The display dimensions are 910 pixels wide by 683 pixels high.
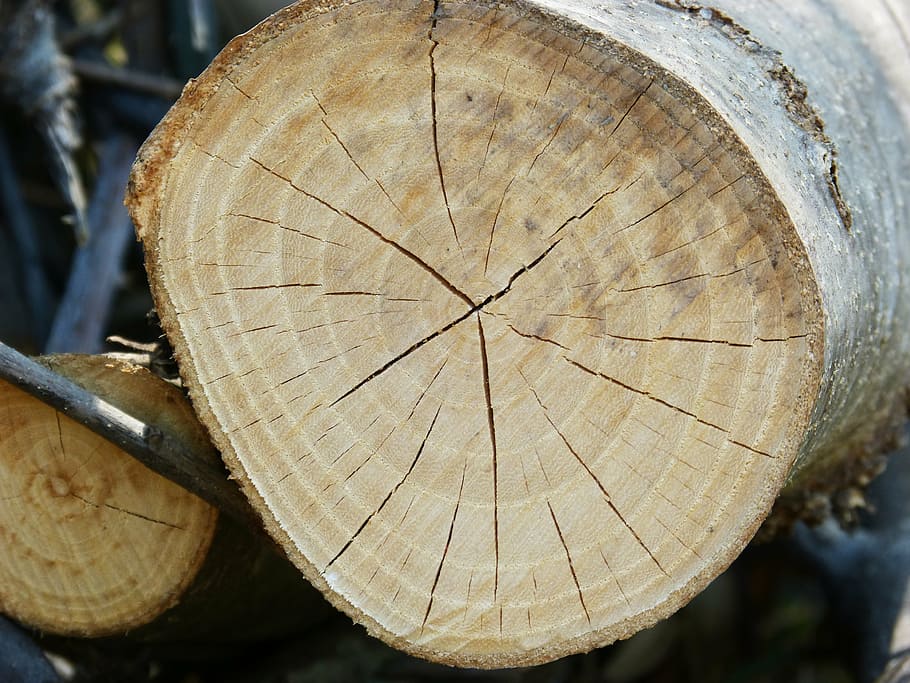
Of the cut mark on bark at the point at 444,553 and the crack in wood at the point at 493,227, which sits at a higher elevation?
the crack in wood at the point at 493,227

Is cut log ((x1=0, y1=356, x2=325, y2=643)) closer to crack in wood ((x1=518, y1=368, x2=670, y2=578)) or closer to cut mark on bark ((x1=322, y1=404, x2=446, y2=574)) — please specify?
cut mark on bark ((x1=322, y1=404, x2=446, y2=574))

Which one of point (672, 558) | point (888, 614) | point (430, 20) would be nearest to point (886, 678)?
point (888, 614)

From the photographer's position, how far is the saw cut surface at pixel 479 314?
1327 millimetres

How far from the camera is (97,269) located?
3.54 metres

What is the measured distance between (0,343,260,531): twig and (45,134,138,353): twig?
190 cm

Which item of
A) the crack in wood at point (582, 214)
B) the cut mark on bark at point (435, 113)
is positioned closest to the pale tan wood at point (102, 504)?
the cut mark on bark at point (435, 113)

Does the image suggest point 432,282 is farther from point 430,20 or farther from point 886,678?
point 886,678

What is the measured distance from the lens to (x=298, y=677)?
237cm

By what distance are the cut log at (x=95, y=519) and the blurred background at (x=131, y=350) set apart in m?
0.26

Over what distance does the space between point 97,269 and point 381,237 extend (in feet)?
8.17

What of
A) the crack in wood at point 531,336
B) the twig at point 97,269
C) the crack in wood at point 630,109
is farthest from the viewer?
the twig at point 97,269

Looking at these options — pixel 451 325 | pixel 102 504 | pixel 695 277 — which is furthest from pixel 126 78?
pixel 695 277

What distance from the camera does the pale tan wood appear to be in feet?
5.78

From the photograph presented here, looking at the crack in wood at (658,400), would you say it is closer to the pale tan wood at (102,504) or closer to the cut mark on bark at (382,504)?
the cut mark on bark at (382,504)
